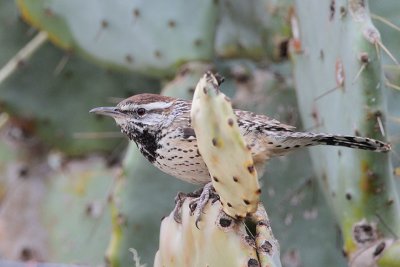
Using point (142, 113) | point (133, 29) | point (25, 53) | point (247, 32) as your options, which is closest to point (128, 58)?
point (133, 29)

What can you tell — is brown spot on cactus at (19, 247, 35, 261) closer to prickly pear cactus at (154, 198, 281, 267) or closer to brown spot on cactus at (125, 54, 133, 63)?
brown spot on cactus at (125, 54, 133, 63)

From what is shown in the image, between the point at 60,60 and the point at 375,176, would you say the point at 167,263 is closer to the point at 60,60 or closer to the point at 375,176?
the point at 375,176

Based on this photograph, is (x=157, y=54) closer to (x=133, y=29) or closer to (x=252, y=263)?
(x=133, y=29)

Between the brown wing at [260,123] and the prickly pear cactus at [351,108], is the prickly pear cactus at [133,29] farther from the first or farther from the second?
the brown wing at [260,123]

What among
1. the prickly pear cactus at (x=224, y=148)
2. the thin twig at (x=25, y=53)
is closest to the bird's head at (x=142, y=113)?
the prickly pear cactus at (x=224, y=148)

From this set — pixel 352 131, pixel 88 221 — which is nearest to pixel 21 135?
pixel 88 221
